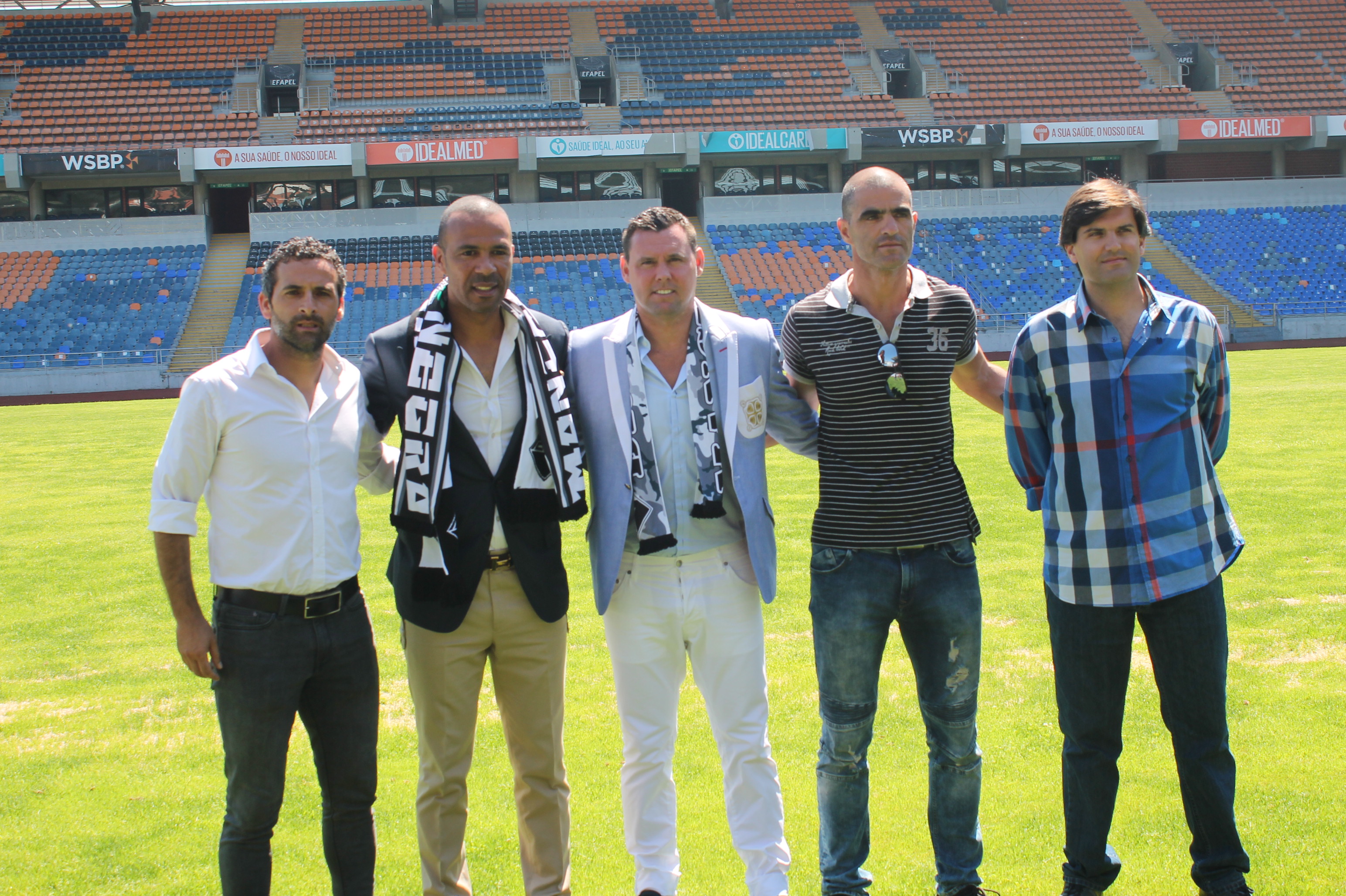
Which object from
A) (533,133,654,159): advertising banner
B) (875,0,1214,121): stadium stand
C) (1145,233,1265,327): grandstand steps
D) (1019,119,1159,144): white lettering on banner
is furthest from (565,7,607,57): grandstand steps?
(1145,233,1265,327): grandstand steps

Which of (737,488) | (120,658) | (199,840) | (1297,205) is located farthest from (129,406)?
(1297,205)

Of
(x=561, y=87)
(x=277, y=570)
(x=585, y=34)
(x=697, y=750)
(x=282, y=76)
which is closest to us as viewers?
(x=277, y=570)

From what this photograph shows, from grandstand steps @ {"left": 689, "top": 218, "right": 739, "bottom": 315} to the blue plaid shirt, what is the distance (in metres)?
27.5

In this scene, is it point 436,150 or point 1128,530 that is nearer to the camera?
point 1128,530

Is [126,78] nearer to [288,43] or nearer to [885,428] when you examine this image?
[288,43]

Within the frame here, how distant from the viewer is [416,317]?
3277mm

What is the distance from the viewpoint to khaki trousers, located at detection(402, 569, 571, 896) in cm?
313

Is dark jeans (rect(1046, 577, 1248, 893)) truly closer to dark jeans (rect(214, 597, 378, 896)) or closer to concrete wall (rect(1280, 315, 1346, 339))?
dark jeans (rect(214, 597, 378, 896))

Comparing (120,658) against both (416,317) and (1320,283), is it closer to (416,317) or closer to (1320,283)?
(416,317)

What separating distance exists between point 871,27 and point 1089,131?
35.0 feet

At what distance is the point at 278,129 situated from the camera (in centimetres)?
3444

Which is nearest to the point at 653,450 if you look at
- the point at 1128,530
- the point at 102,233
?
the point at 1128,530

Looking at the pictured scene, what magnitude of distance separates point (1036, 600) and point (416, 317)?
16.0ft

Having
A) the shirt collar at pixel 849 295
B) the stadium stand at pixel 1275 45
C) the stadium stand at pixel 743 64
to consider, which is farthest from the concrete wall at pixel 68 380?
the stadium stand at pixel 1275 45
